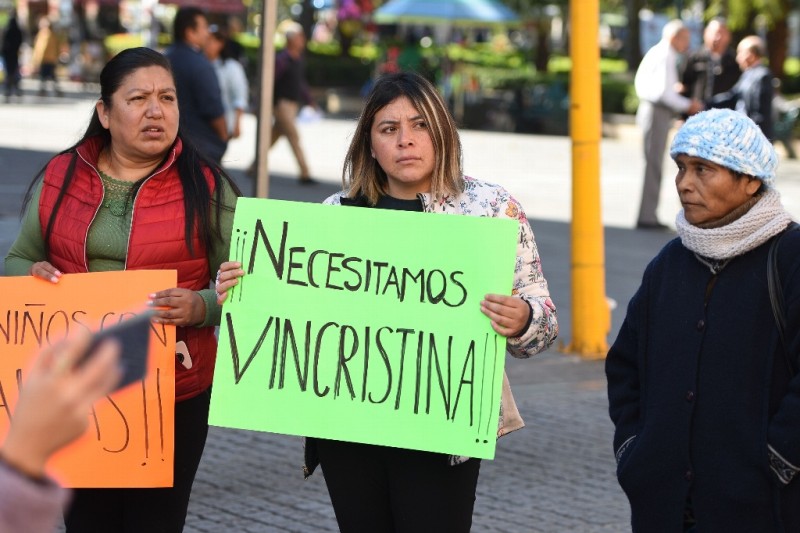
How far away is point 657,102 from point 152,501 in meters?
11.0

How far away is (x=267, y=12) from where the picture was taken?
7742 mm

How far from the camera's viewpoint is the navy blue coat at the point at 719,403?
10.6 feet

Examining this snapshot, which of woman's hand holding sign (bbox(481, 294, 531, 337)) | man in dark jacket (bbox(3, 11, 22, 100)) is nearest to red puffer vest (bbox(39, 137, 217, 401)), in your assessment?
woman's hand holding sign (bbox(481, 294, 531, 337))

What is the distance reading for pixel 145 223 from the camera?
12.3ft

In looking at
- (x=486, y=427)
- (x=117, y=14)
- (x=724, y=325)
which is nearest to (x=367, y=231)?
(x=486, y=427)

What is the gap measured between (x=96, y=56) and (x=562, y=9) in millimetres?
14188

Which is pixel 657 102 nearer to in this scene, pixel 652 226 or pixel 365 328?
pixel 652 226

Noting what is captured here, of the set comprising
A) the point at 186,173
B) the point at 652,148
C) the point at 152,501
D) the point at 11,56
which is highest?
the point at 11,56

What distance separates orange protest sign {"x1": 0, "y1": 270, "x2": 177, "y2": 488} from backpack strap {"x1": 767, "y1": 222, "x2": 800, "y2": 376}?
4.98 ft

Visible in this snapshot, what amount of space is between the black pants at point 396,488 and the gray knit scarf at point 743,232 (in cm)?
79

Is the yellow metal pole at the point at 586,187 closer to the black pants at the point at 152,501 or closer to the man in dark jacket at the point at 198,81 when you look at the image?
the man in dark jacket at the point at 198,81

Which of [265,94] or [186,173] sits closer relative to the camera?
[186,173]

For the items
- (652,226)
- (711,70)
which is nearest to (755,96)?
(711,70)

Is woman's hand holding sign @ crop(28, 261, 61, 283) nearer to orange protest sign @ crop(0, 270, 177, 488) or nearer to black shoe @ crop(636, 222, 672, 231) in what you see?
orange protest sign @ crop(0, 270, 177, 488)
